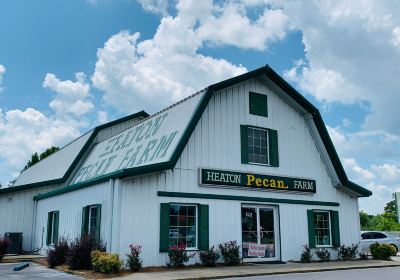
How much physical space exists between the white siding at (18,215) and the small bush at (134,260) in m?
10.9

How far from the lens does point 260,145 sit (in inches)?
717

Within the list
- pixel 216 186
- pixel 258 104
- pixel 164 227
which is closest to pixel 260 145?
pixel 258 104

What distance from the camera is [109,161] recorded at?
61.8ft

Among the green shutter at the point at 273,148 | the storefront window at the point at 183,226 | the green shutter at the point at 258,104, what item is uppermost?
the green shutter at the point at 258,104

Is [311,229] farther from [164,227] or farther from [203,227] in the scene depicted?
[164,227]

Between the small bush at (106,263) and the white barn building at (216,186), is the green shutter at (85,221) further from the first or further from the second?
the small bush at (106,263)

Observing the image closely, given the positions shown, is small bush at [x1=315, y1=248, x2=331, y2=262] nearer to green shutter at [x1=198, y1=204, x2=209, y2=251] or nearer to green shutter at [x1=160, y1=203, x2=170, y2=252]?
green shutter at [x1=198, y1=204, x2=209, y2=251]

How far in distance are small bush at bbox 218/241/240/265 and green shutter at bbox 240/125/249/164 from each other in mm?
3333

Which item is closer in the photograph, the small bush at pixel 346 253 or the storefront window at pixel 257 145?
the storefront window at pixel 257 145

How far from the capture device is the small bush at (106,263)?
12.5 meters

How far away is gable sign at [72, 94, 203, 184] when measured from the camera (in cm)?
1552

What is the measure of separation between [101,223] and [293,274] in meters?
6.33

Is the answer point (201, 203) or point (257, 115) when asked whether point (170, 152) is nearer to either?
point (201, 203)

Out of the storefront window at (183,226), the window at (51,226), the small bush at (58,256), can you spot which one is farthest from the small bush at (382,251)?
the window at (51,226)
